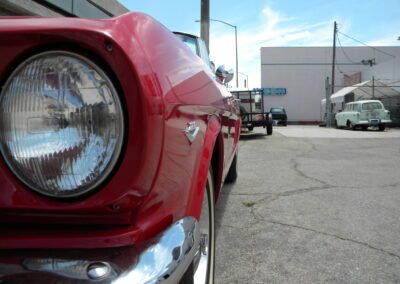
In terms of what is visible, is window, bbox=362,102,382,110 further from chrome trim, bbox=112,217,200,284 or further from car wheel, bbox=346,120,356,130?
chrome trim, bbox=112,217,200,284

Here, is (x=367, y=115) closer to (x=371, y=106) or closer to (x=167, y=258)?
(x=371, y=106)

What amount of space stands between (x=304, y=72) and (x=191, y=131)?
47.5 metres

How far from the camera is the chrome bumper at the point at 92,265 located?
3.58ft

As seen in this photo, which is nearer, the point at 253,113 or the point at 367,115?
the point at 253,113

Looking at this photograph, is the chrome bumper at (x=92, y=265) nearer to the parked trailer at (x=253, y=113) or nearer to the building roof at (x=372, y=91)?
the parked trailer at (x=253, y=113)

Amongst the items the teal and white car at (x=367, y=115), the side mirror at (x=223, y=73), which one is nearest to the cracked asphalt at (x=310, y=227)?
the side mirror at (x=223, y=73)

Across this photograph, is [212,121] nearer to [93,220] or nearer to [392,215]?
[93,220]

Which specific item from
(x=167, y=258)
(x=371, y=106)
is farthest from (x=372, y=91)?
(x=167, y=258)

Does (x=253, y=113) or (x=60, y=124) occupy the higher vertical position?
(x=60, y=124)

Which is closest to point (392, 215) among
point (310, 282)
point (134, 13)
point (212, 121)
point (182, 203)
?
point (310, 282)

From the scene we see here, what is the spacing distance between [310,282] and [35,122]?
6.76ft

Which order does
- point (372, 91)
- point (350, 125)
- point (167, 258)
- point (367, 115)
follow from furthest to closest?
point (372, 91) < point (350, 125) < point (367, 115) < point (167, 258)

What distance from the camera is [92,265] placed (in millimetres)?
1114

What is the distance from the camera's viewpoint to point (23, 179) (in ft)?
4.06
